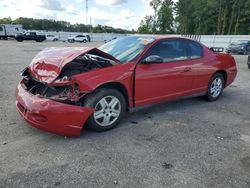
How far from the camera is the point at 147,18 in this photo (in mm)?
73688

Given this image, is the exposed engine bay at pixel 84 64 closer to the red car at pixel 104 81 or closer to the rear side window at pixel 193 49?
the red car at pixel 104 81

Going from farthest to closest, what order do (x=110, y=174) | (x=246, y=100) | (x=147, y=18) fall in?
(x=147, y=18), (x=246, y=100), (x=110, y=174)

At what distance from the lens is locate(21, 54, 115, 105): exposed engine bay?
138 inches

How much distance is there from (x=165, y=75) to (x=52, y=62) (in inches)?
78.8

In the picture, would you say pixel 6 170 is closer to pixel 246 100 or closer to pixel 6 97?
pixel 6 97

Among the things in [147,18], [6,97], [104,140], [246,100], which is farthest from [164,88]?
[147,18]

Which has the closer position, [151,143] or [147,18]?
[151,143]

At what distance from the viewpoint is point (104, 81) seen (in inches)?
145

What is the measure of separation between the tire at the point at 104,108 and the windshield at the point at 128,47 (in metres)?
0.69

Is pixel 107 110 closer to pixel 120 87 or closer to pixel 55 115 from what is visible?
pixel 120 87

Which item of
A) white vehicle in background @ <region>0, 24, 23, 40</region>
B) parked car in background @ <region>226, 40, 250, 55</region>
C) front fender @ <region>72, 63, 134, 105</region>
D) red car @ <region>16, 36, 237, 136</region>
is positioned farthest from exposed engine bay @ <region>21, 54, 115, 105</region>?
white vehicle in background @ <region>0, 24, 23, 40</region>

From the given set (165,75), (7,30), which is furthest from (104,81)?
(7,30)

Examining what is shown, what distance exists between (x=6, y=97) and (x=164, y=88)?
3573 millimetres

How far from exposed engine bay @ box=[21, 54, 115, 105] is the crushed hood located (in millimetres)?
75
